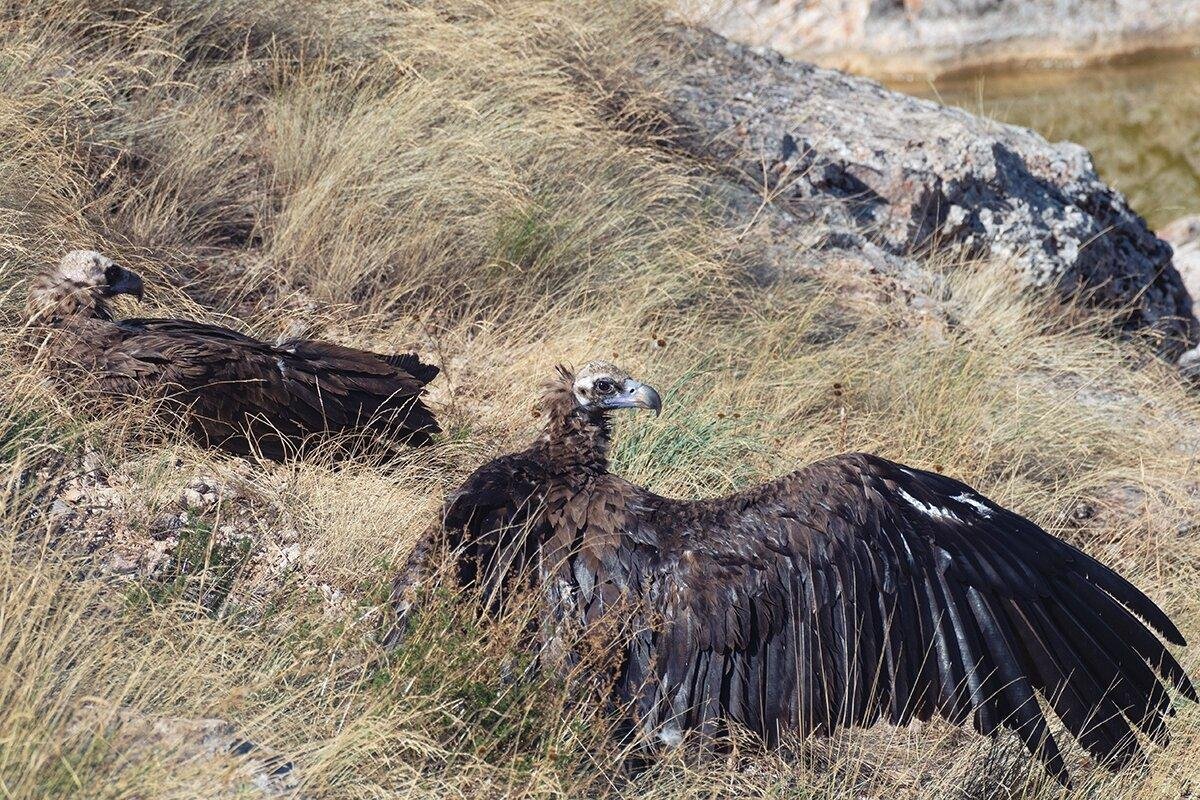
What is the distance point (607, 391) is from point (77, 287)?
2.14m

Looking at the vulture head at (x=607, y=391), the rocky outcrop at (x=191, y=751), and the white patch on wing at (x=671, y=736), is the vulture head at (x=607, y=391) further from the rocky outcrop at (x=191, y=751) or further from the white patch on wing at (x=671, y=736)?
the rocky outcrop at (x=191, y=751)

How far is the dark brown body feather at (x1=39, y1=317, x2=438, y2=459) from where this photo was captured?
4.97 meters

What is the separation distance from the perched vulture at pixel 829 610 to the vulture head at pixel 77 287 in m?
2.05

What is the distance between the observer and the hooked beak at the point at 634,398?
4.39 metres

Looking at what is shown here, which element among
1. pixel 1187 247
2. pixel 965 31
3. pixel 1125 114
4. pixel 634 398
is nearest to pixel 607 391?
pixel 634 398

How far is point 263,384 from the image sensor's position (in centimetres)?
509

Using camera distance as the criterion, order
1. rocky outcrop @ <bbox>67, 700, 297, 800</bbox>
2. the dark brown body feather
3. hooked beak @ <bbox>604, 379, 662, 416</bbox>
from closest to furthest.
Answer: rocky outcrop @ <bbox>67, 700, 297, 800</bbox> < hooked beak @ <bbox>604, 379, 662, 416</bbox> < the dark brown body feather

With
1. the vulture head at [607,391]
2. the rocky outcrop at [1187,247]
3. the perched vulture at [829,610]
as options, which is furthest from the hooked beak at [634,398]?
the rocky outcrop at [1187,247]

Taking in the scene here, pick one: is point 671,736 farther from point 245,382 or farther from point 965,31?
point 965,31

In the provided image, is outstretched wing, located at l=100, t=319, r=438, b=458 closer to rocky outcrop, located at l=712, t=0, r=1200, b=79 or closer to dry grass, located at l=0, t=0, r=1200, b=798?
dry grass, located at l=0, t=0, r=1200, b=798

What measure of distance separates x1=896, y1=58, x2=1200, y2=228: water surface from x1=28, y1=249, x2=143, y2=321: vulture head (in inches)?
465

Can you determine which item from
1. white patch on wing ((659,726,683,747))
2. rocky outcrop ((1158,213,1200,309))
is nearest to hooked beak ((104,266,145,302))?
white patch on wing ((659,726,683,747))

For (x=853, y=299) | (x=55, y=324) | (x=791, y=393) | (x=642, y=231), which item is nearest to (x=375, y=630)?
(x=55, y=324)

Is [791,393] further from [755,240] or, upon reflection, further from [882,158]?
[882,158]
